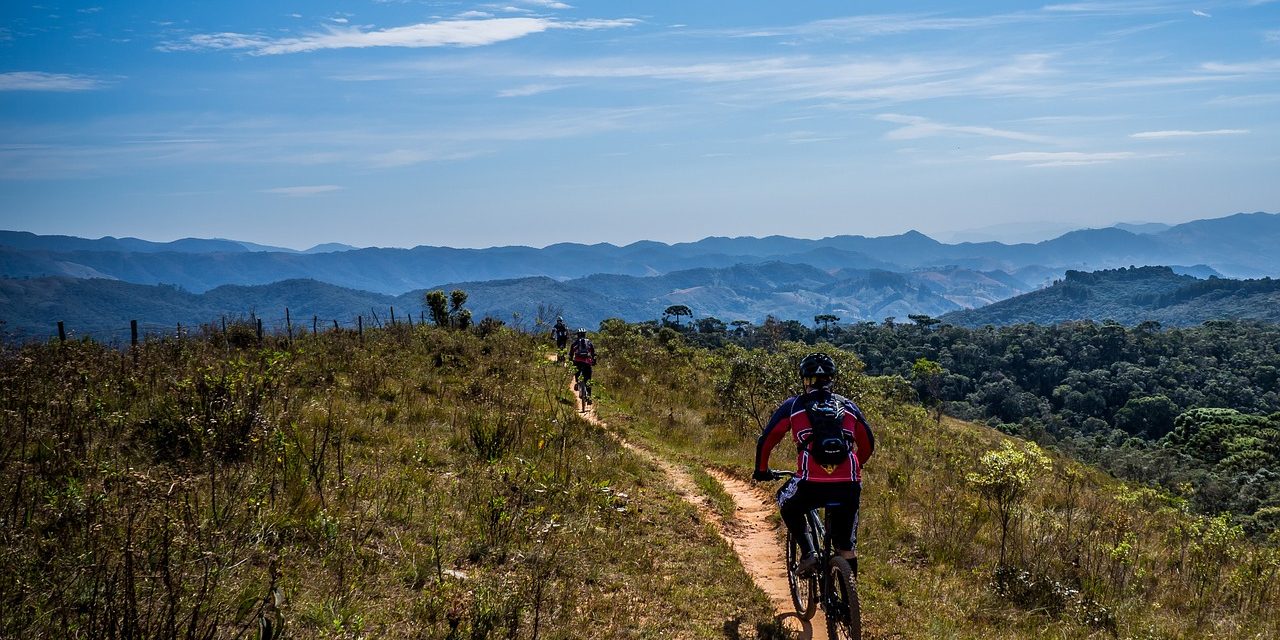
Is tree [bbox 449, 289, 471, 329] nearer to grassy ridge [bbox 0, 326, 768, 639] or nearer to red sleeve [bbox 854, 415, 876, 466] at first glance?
grassy ridge [bbox 0, 326, 768, 639]

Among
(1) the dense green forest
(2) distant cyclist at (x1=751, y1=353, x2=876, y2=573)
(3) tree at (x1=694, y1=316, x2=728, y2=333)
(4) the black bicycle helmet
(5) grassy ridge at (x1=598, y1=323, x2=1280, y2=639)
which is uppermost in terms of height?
(4) the black bicycle helmet

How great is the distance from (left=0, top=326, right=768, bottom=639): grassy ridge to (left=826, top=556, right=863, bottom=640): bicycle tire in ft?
3.14

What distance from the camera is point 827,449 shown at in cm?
522

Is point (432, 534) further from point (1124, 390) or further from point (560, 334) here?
point (1124, 390)

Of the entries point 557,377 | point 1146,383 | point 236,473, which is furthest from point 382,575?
point 1146,383

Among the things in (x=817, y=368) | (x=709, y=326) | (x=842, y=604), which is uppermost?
(x=817, y=368)

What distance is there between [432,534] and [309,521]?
3.83ft

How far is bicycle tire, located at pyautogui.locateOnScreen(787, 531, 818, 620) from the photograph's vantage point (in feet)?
19.5

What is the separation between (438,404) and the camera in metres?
12.2

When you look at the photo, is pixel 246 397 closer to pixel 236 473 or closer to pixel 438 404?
pixel 236 473

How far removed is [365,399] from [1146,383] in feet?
366

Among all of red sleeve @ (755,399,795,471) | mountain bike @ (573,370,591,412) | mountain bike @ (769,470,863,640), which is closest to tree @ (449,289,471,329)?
mountain bike @ (573,370,591,412)

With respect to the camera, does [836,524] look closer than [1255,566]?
Yes

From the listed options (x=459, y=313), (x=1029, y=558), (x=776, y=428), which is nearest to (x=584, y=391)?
(x=1029, y=558)
